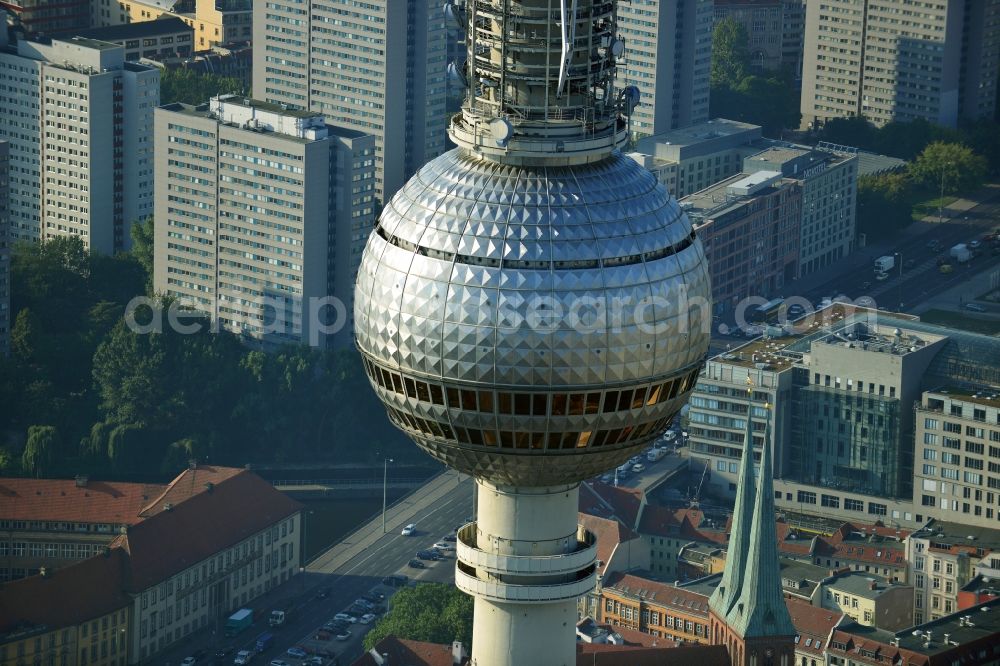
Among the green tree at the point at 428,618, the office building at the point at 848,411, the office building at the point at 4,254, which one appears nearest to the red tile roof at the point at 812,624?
the green tree at the point at 428,618

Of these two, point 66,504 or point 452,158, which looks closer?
point 452,158

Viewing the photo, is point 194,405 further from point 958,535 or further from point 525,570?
point 525,570

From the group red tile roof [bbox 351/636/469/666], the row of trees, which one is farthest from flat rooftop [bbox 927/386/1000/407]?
red tile roof [bbox 351/636/469/666]

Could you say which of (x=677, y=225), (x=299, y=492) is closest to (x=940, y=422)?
(x=299, y=492)

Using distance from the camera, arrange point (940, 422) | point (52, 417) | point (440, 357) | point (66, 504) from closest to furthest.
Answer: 1. point (440, 357)
2. point (66, 504)
3. point (940, 422)
4. point (52, 417)

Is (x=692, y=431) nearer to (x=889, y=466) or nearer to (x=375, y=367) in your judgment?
(x=889, y=466)

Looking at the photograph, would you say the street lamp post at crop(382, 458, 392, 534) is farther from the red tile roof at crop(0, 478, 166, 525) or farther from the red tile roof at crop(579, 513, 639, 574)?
the red tile roof at crop(0, 478, 166, 525)

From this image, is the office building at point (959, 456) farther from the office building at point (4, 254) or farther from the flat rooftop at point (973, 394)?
the office building at point (4, 254)
